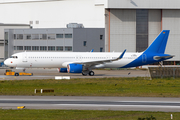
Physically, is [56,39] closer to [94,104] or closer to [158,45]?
[158,45]

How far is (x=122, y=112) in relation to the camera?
1767 centimetres

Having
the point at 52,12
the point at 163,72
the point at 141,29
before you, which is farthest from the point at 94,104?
the point at 52,12

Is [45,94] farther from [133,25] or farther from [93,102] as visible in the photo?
A: [133,25]

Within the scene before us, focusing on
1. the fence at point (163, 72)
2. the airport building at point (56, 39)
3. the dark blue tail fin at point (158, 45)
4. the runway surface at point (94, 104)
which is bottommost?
the runway surface at point (94, 104)

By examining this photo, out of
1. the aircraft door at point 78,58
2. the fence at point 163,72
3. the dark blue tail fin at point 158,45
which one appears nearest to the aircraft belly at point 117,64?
the aircraft door at point 78,58

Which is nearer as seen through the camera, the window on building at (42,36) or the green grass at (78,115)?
the green grass at (78,115)

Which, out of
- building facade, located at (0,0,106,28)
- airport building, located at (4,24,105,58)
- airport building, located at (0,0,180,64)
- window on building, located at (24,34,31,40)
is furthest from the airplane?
building facade, located at (0,0,106,28)

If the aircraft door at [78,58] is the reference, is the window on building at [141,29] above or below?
above

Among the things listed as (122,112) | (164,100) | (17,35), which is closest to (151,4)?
(17,35)

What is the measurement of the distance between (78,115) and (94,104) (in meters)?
4.17

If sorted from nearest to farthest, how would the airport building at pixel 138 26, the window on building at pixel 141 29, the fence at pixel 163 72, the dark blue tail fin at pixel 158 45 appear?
the fence at pixel 163 72
the dark blue tail fin at pixel 158 45
the airport building at pixel 138 26
the window on building at pixel 141 29

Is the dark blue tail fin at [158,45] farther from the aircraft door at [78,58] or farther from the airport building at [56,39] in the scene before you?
the airport building at [56,39]

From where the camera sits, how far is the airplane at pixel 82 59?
4819 cm

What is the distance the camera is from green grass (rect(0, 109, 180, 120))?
52.8 feet
